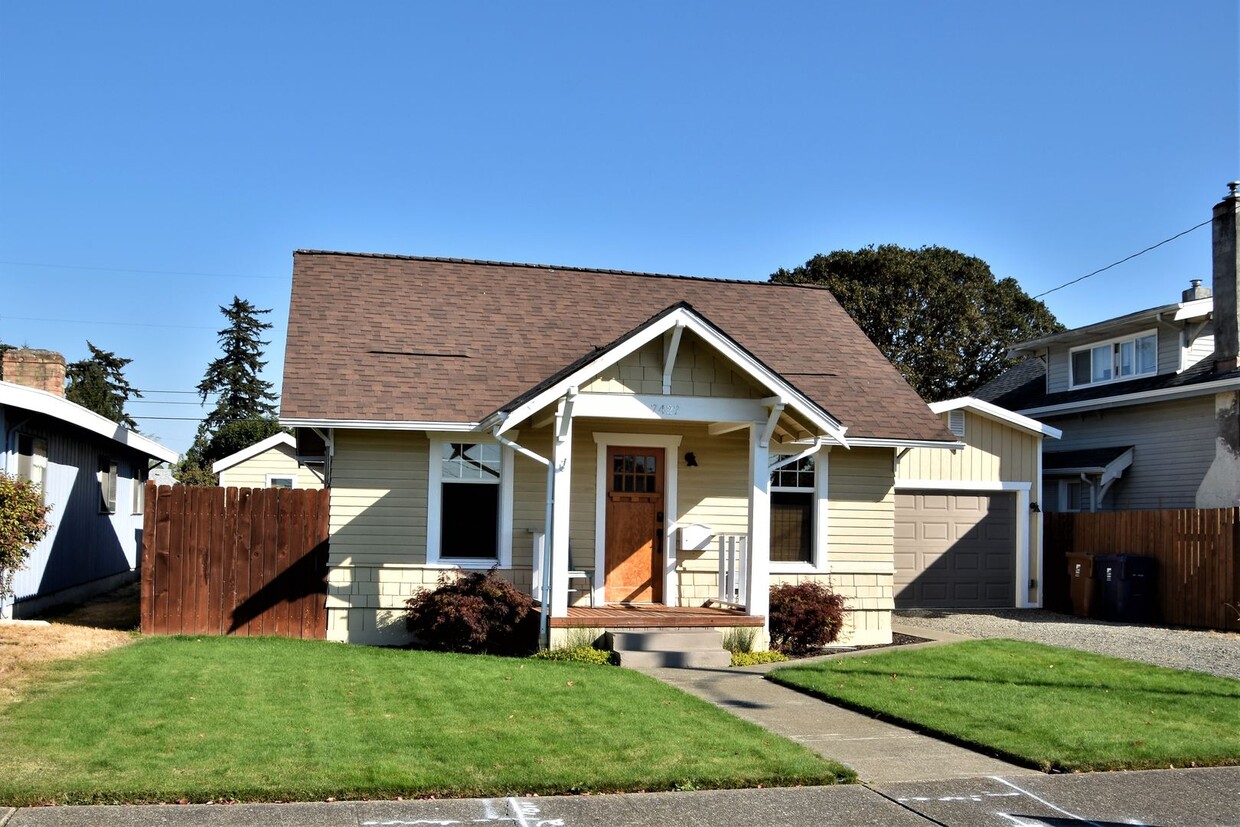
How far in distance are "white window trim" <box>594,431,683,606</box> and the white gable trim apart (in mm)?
2360

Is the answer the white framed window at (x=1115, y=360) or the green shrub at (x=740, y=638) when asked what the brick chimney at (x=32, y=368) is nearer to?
the green shrub at (x=740, y=638)

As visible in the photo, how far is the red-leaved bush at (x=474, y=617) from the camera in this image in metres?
13.7

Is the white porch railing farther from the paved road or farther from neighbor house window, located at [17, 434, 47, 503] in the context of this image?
neighbor house window, located at [17, 434, 47, 503]

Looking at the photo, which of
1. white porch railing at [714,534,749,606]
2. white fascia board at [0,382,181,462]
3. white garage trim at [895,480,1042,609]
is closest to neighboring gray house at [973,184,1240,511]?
white garage trim at [895,480,1042,609]

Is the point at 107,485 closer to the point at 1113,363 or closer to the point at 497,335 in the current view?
the point at 497,335

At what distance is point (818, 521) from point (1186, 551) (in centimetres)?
690

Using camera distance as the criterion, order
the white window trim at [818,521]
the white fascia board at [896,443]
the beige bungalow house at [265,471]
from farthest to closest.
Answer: the beige bungalow house at [265,471], the white window trim at [818,521], the white fascia board at [896,443]

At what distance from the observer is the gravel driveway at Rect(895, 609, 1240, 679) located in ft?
46.6

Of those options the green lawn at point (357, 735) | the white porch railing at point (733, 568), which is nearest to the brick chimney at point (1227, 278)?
the white porch railing at point (733, 568)

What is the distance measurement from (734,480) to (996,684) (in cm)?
528

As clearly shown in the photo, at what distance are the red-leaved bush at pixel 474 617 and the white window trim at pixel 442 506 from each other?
2.08 feet

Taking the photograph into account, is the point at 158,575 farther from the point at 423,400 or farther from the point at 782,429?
the point at 782,429

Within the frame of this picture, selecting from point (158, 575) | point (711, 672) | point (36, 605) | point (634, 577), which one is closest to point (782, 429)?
point (634, 577)

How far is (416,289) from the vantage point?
1781cm
